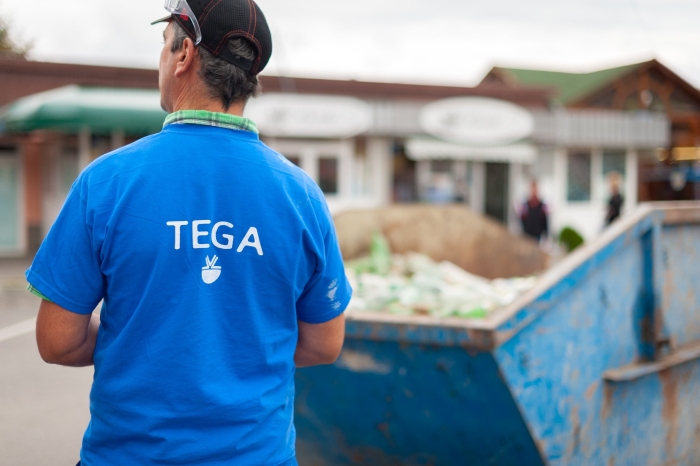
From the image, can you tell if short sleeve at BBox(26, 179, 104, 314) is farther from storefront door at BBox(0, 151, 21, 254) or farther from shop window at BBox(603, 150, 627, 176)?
shop window at BBox(603, 150, 627, 176)

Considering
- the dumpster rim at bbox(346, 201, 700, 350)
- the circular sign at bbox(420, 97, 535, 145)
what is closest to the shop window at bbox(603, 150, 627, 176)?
the circular sign at bbox(420, 97, 535, 145)

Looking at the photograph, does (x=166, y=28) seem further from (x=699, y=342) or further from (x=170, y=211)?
(x=699, y=342)

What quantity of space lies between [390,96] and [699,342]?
17398mm

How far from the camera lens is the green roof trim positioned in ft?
101

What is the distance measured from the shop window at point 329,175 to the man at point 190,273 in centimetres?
1799

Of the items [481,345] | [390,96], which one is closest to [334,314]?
[481,345]

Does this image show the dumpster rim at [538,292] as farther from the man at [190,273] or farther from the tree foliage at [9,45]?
the tree foliage at [9,45]

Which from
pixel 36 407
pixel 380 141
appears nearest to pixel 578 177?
pixel 380 141

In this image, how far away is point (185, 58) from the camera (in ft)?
5.26

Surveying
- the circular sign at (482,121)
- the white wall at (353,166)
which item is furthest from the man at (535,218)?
the circular sign at (482,121)

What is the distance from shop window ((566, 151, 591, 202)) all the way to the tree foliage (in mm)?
16342

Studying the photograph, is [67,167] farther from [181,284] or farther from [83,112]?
[181,284]

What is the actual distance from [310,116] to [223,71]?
56.5 ft

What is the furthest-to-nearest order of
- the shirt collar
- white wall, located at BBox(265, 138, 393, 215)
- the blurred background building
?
1. white wall, located at BBox(265, 138, 393, 215)
2. the blurred background building
3. the shirt collar
